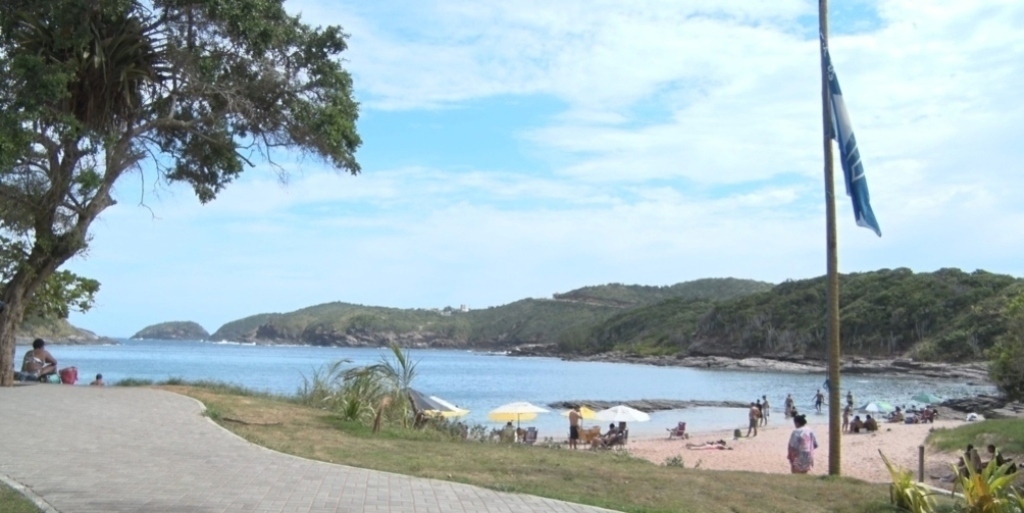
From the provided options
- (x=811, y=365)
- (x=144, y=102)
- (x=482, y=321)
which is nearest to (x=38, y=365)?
(x=144, y=102)

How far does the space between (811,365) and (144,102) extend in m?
94.4

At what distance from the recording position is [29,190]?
16.7 m

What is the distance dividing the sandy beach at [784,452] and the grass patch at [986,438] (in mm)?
692

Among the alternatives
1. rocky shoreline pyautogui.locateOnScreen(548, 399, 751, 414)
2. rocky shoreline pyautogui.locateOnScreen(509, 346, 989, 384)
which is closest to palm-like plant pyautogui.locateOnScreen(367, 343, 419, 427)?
rocky shoreline pyautogui.locateOnScreen(548, 399, 751, 414)

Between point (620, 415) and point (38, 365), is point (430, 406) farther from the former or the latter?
point (620, 415)

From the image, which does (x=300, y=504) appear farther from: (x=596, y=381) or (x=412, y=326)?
(x=412, y=326)

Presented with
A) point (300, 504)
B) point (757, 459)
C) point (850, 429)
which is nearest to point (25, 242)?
point (300, 504)

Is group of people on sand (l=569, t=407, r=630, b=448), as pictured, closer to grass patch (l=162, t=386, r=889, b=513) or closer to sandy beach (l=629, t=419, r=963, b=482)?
sandy beach (l=629, t=419, r=963, b=482)

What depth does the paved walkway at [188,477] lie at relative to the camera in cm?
730

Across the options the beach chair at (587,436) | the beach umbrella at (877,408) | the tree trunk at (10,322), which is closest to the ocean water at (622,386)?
the beach umbrella at (877,408)

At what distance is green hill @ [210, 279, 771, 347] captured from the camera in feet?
563

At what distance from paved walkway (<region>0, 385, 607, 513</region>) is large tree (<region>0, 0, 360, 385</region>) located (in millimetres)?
5580

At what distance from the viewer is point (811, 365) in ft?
335

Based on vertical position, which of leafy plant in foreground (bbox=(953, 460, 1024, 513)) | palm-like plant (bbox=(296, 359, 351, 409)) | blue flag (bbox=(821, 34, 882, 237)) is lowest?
leafy plant in foreground (bbox=(953, 460, 1024, 513))
